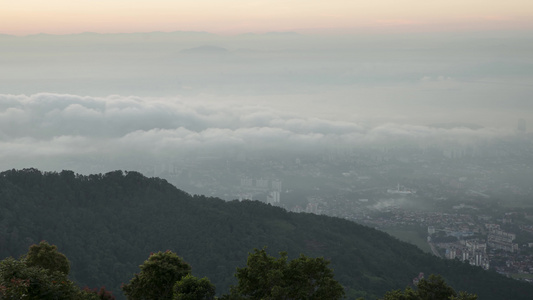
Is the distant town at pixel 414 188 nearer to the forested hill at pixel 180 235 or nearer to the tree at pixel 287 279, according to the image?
the forested hill at pixel 180 235

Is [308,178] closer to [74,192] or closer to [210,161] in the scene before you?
[210,161]

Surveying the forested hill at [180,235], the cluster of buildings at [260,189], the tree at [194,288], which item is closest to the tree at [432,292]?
the tree at [194,288]

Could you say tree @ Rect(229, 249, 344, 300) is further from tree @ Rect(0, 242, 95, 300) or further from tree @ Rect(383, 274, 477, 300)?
tree @ Rect(0, 242, 95, 300)

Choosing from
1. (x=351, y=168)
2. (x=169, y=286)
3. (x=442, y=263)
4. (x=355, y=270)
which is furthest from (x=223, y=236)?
(x=351, y=168)

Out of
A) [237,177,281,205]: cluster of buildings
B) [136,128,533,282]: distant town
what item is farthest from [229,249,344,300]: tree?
[237,177,281,205]: cluster of buildings

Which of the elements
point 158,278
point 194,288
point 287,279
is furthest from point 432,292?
point 158,278

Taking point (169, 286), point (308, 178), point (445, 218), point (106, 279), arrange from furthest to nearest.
Result: point (308, 178), point (445, 218), point (106, 279), point (169, 286)
